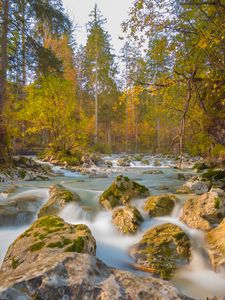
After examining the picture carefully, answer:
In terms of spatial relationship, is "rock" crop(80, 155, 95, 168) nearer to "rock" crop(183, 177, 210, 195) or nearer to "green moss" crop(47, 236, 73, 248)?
"rock" crop(183, 177, 210, 195)

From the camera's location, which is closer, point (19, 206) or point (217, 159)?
point (19, 206)

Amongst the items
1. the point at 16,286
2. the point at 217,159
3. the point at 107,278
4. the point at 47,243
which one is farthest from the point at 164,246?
the point at 217,159

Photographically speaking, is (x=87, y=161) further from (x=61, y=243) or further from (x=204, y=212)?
(x=61, y=243)

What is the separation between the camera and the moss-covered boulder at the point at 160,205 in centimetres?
581

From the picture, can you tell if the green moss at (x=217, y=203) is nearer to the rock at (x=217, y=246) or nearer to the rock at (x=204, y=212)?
the rock at (x=204, y=212)

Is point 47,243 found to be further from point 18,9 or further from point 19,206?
point 18,9

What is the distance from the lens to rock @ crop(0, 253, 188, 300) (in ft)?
6.05

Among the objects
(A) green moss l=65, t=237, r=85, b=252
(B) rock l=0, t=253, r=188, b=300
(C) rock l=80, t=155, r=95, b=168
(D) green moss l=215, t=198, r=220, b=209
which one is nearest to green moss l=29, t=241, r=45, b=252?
(A) green moss l=65, t=237, r=85, b=252

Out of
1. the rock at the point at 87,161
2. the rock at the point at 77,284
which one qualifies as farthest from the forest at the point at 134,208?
the rock at the point at 87,161

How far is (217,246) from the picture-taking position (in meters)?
4.00

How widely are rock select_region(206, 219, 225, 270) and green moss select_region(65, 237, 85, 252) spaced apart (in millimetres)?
2108

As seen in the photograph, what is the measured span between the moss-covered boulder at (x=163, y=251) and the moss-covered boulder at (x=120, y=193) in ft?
6.53

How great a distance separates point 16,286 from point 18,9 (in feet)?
44.6

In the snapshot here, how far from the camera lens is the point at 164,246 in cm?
415
